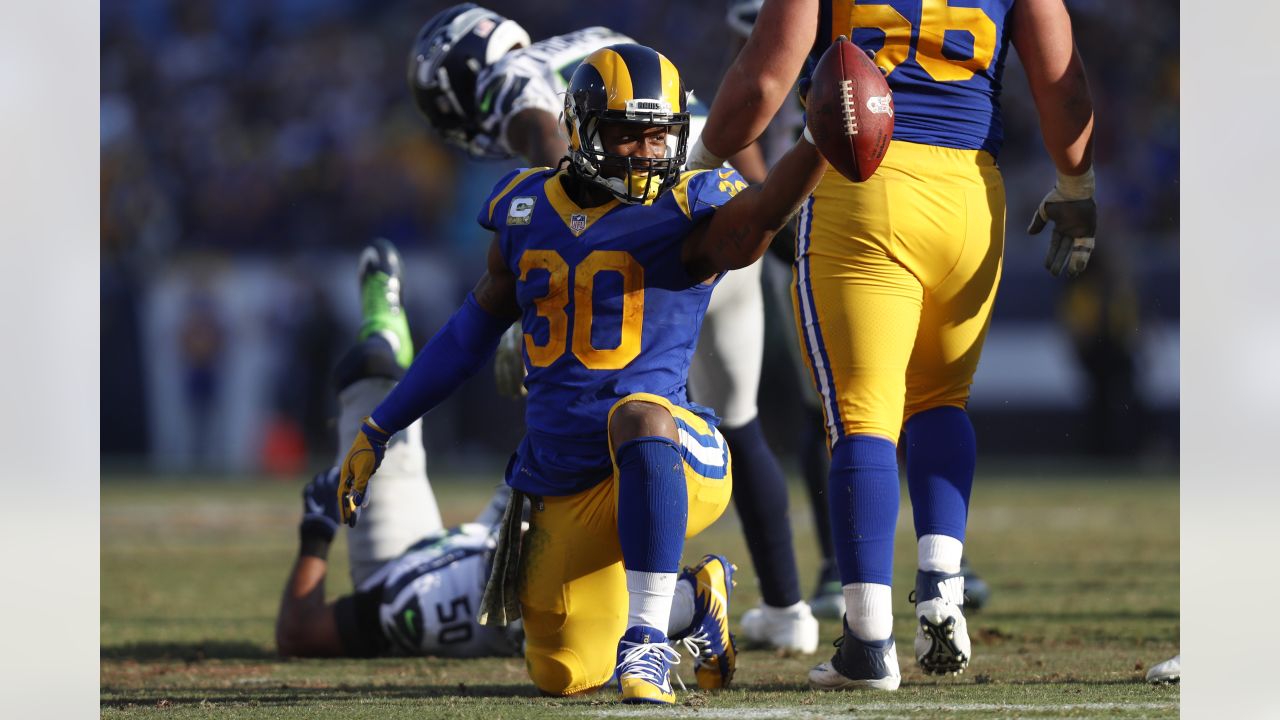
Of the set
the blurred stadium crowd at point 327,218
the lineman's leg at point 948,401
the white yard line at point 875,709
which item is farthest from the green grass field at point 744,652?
the blurred stadium crowd at point 327,218

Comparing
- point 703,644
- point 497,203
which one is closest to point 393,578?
point 703,644

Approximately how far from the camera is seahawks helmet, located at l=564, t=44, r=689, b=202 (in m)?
3.32

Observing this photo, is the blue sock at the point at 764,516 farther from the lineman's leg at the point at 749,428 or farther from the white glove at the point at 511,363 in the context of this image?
the white glove at the point at 511,363

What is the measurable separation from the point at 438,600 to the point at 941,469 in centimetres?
141

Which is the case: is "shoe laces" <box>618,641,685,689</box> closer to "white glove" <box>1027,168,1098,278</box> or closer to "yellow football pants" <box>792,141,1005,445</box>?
"yellow football pants" <box>792,141,1005,445</box>

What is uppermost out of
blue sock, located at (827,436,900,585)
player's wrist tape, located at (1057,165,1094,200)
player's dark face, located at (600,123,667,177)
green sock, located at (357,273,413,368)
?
player's dark face, located at (600,123,667,177)

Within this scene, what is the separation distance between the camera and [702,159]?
3.68 meters

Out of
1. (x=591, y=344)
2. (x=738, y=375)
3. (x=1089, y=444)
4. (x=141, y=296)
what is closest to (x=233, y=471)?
(x=141, y=296)

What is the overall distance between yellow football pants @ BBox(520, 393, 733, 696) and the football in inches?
28.9

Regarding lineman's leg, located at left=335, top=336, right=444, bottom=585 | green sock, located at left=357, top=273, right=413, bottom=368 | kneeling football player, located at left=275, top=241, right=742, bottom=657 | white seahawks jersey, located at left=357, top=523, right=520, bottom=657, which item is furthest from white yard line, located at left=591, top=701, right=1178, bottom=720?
green sock, located at left=357, top=273, right=413, bottom=368

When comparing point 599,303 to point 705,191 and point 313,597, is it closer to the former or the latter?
point 705,191
